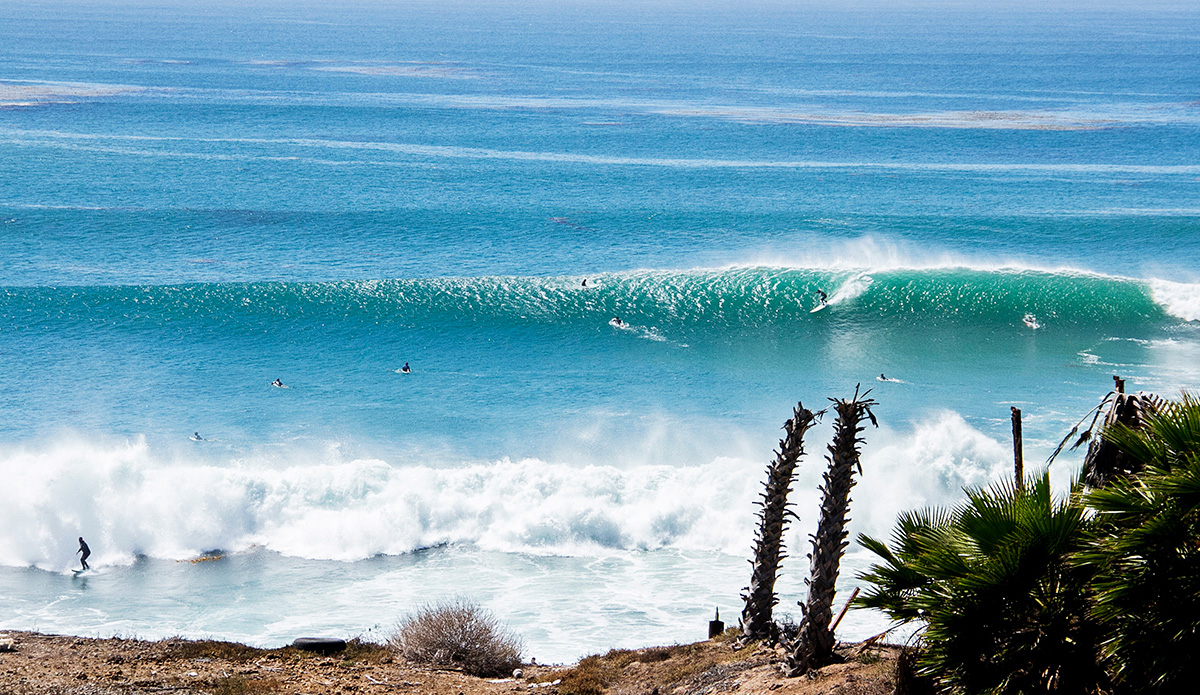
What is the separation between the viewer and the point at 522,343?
105ft

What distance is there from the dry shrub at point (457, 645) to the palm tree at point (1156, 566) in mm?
7463

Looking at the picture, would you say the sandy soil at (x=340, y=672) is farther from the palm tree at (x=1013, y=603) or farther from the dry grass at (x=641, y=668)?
the palm tree at (x=1013, y=603)

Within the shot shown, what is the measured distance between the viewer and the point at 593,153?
62.9 meters

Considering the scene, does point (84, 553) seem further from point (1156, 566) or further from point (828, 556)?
point (1156, 566)

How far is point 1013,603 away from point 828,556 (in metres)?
3.04

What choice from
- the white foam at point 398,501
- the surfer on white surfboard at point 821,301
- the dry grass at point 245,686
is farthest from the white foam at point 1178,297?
the dry grass at point 245,686

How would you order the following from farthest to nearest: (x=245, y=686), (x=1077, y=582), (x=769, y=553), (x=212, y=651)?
(x=212, y=651) → (x=769, y=553) → (x=245, y=686) → (x=1077, y=582)

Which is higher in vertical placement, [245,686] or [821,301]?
[821,301]

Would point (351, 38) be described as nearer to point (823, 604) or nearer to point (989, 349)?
point (989, 349)

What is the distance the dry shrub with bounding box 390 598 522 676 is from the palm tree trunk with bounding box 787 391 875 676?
3927 mm

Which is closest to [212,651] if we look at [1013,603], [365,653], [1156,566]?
[365,653]

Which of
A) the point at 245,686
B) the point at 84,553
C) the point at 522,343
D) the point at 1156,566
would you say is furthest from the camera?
the point at 522,343

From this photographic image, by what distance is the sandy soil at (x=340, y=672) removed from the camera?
1014 cm

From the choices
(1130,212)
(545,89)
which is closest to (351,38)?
(545,89)
